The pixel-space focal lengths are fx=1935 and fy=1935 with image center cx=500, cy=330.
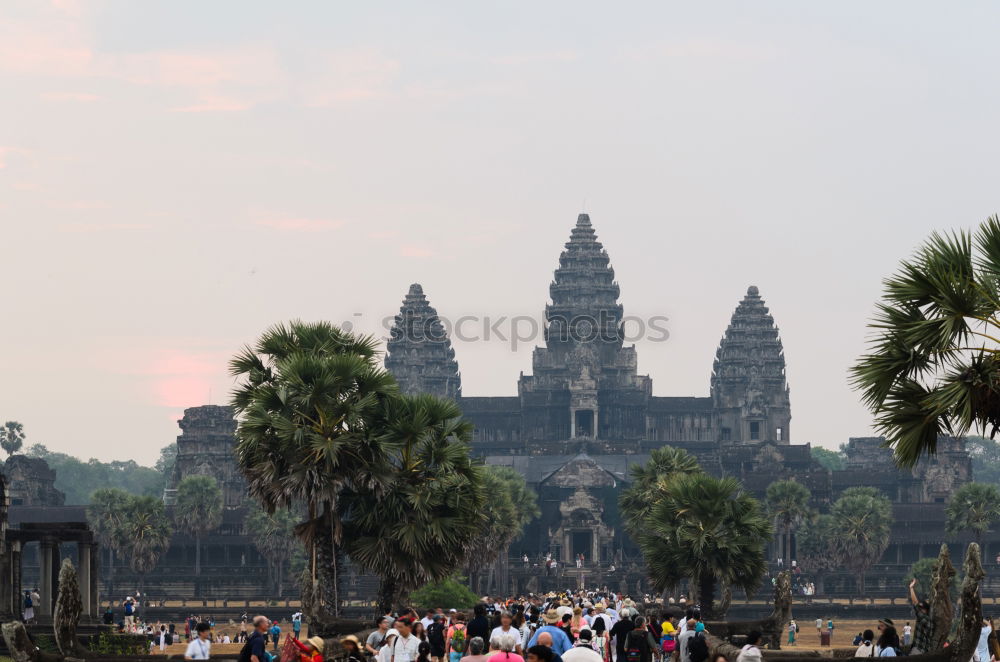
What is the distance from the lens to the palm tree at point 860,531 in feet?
391

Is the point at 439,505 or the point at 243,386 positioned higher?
the point at 243,386

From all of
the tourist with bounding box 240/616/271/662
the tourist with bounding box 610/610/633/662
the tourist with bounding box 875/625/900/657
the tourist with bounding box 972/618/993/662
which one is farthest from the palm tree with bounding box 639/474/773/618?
the tourist with bounding box 240/616/271/662

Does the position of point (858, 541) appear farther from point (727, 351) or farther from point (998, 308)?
point (998, 308)

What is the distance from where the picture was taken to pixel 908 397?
2647 cm

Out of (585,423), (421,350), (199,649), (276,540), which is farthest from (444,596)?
(421,350)

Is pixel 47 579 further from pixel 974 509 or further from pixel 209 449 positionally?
pixel 209 449

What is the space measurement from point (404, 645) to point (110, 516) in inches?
3551

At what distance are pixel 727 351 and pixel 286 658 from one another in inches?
6284

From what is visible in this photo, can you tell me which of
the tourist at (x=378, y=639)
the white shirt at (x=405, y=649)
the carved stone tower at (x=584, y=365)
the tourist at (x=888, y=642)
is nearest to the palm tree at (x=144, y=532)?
the carved stone tower at (x=584, y=365)

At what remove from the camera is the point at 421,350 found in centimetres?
18325

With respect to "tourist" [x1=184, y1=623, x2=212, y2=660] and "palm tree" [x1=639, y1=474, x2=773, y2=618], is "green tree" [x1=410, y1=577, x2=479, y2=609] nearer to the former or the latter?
"palm tree" [x1=639, y1=474, x2=773, y2=618]

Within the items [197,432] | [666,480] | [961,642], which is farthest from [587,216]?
[961,642]

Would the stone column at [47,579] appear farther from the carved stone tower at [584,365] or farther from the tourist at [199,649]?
the carved stone tower at [584,365]

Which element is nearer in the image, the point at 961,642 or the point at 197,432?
the point at 961,642
